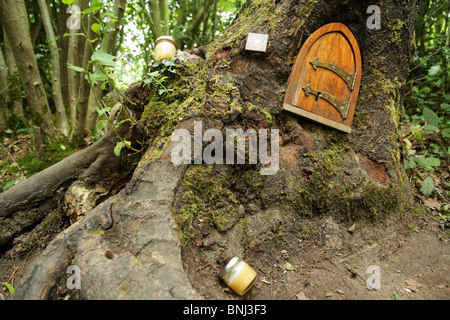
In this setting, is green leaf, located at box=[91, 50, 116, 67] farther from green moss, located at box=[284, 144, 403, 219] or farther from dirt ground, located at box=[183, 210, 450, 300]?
green moss, located at box=[284, 144, 403, 219]

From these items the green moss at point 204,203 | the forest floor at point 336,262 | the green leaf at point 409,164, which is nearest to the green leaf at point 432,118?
the green leaf at point 409,164

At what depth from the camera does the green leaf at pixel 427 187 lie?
3205 mm

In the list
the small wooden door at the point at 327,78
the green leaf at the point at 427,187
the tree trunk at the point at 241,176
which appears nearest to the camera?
the tree trunk at the point at 241,176

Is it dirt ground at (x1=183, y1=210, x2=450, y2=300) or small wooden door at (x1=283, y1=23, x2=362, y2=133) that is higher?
small wooden door at (x1=283, y1=23, x2=362, y2=133)

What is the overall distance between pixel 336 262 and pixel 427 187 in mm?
1915

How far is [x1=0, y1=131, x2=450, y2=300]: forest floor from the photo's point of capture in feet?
6.32

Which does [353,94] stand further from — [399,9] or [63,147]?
[63,147]

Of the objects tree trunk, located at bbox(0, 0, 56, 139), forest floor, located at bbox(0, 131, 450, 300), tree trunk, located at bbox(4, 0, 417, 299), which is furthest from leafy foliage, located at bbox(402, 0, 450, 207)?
tree trunk, located at bbox(0, 0, 56, 139)

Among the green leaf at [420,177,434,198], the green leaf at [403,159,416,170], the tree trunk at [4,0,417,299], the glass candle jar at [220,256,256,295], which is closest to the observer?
the tree trunk at [4,0,417,299]

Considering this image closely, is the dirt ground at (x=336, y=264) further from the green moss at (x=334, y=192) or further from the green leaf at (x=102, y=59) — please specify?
the green leaf at (x=102, y=59)

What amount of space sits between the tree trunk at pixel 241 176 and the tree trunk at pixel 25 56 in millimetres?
2061

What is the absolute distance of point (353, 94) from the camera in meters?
2.83

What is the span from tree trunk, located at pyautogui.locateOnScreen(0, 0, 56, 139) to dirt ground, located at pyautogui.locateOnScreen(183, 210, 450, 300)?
3637 millimetres

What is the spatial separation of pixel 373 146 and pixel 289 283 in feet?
5.87
